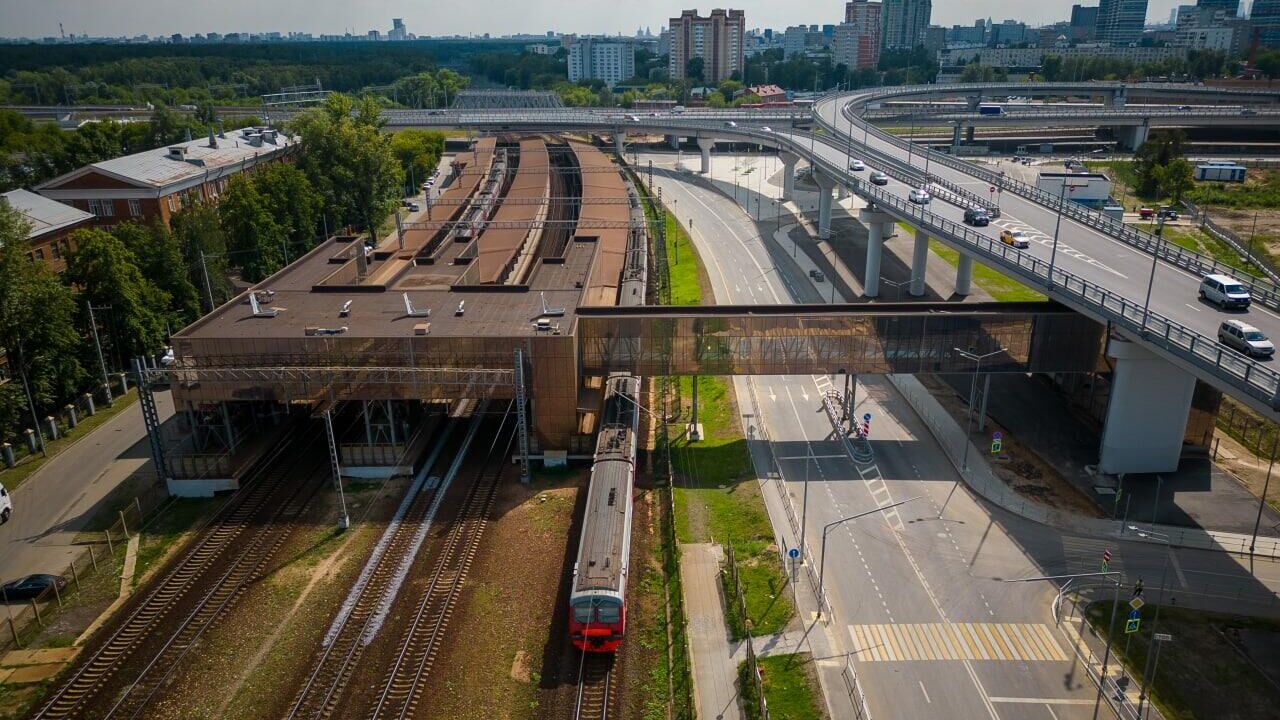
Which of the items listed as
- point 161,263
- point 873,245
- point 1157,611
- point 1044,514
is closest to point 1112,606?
point 1157,611

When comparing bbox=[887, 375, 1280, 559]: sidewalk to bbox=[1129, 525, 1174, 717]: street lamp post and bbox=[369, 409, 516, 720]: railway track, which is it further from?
bbox=[369, 409, 516, 720]: railway track

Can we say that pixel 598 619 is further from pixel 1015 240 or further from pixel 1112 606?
pixel 1015 240

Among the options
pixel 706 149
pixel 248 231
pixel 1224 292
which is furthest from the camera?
pixel 706 149

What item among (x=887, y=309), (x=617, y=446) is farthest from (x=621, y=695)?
(x=887, y=309)

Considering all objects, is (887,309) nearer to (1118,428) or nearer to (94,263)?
(1118,428)

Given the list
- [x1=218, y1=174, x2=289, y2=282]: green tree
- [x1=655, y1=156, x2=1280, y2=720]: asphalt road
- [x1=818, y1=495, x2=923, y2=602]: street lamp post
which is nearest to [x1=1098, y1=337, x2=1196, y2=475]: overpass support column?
[x1=655, y1=156, x2=1280, y2=720]: asphalt road
